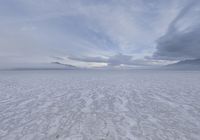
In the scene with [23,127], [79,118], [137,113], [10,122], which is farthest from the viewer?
[137,113]

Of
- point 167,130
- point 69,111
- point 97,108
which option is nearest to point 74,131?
point 69,111

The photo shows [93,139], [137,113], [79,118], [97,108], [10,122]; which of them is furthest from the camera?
[97,108]

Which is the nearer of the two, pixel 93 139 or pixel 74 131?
pixel 93 139

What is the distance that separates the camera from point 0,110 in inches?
289

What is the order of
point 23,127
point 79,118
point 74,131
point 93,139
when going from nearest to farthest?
1. point 93,139
2. point 74,131
3. point 23,127
4. point 79,118

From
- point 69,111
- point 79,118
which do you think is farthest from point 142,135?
point 69,111

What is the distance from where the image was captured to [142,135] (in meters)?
4.73

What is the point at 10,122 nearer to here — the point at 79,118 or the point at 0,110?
the point at 0,110

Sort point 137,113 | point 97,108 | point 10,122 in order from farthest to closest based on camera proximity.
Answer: point 97,108
point 137,113
point 10,122

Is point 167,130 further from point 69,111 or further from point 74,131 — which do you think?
point 69,111

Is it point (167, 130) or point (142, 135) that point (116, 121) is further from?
point (167, 130)

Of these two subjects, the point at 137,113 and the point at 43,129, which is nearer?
the point at 43,129

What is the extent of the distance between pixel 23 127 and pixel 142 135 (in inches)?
174

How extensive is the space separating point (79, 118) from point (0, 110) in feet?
14.6
